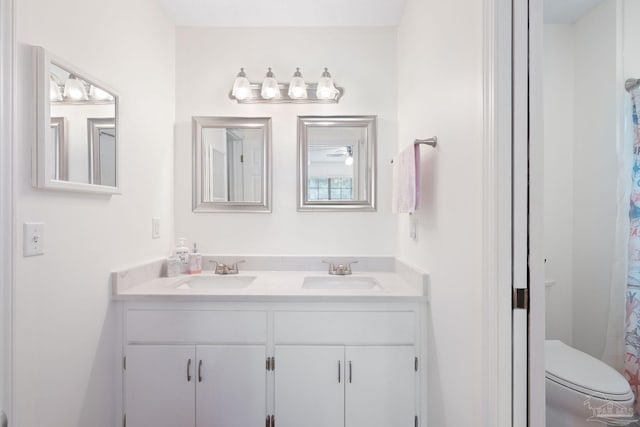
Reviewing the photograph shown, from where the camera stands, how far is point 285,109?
2104 mm

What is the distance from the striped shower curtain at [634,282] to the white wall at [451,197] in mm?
409

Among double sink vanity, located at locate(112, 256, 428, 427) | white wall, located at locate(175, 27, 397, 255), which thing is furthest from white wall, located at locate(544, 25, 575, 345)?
white wall, located at locate(175, 27, 397, 255)

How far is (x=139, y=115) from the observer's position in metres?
1.72

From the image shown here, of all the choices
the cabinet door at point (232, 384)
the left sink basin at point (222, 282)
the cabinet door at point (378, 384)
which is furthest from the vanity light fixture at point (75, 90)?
the cabinet door at point (378, 384)

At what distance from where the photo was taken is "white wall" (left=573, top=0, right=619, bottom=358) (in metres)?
1.02

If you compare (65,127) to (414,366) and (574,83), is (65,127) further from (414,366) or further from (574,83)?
→ (574,83)

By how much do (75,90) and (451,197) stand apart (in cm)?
155

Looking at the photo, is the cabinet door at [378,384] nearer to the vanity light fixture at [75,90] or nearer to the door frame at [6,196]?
the door frame at [6,196]

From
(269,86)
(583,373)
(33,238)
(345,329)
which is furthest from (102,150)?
(583,373)

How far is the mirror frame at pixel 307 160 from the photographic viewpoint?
6.84ft

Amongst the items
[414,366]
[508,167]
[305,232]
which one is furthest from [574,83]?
[305,232]

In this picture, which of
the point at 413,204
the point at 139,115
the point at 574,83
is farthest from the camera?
the point at 139,115

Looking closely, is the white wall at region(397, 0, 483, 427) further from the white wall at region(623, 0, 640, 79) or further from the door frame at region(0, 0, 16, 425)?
the door frame at region(0, 0, 16, 425)

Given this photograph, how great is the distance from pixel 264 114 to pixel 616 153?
177cm
